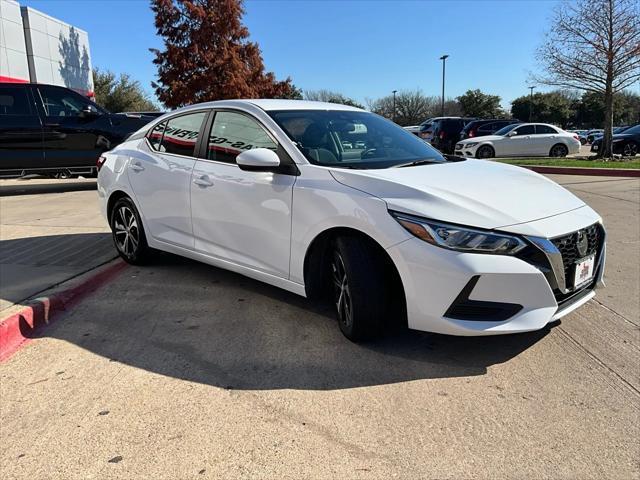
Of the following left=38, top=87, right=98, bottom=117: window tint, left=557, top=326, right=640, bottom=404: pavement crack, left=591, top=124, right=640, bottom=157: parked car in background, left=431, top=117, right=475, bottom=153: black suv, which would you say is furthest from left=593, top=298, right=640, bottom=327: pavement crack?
left=431, top=117, right=475, bottom=153: black suv

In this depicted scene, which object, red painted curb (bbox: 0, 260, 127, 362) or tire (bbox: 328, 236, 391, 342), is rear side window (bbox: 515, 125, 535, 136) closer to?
red painted curb (bbox: 0, 260, 127, 362)

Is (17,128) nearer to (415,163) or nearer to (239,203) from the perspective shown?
(239,203)

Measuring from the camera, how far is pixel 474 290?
2.79 metres

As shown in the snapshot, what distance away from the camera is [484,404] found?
273 cm

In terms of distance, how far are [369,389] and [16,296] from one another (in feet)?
9.75

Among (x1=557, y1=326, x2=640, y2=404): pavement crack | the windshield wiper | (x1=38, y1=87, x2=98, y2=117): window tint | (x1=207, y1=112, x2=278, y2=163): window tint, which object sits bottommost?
(x1=557, y1=326, x2=640, y2=404): pavement crack

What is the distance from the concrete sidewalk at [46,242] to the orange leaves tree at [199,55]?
18.8 meters

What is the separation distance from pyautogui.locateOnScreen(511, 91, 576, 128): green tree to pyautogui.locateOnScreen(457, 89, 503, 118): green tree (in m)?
6.18

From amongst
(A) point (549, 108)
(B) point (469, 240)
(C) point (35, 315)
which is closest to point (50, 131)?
(C) point (35, 315)

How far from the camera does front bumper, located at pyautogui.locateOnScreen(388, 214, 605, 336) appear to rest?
2.76m

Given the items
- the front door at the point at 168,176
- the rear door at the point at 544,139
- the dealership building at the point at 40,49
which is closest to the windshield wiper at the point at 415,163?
the front door at the point at 168,176

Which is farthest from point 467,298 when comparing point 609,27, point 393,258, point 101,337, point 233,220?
point 609,27

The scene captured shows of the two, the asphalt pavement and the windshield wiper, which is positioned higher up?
the windshield wiper

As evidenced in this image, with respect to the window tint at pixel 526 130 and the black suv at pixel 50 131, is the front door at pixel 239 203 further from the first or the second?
the window tint at pixel 526 130
